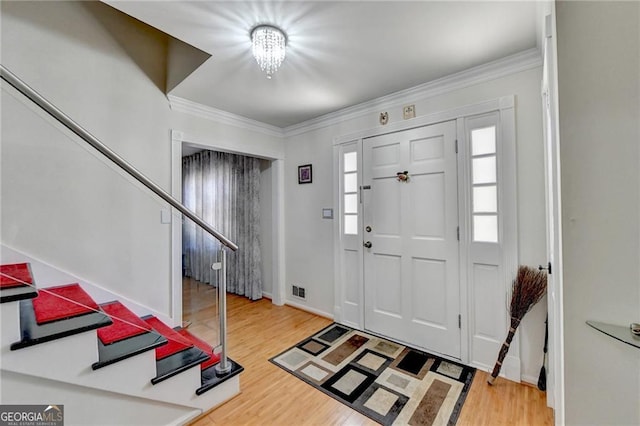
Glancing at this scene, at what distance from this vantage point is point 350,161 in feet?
9.25

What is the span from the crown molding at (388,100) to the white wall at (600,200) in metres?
1.23

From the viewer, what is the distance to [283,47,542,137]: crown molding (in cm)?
184

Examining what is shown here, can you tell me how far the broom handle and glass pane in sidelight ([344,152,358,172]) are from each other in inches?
72.4

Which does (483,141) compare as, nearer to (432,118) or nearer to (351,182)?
(432,118)

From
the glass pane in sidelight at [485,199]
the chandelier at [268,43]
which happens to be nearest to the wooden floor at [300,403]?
the glass pane in sidelight at [485,199]

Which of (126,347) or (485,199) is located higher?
(485,199)

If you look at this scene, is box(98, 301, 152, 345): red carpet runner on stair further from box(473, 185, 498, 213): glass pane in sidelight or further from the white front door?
box(473, 185, 498, 213): glass pane in sidelight

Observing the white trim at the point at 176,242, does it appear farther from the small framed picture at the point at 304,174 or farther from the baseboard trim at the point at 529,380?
the baseboard trim at the point at 529,380

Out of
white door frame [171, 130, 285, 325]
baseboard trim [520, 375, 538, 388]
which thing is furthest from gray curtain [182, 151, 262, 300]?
baseboard trim [520, 375, 538, 388]

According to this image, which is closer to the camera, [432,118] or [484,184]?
[484,184]

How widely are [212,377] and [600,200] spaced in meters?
2.16

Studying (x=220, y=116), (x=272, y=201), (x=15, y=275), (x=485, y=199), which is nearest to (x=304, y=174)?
(x=272, y=201)

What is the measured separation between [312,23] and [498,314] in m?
2.35

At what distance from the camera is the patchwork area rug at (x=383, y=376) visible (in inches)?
64.2
